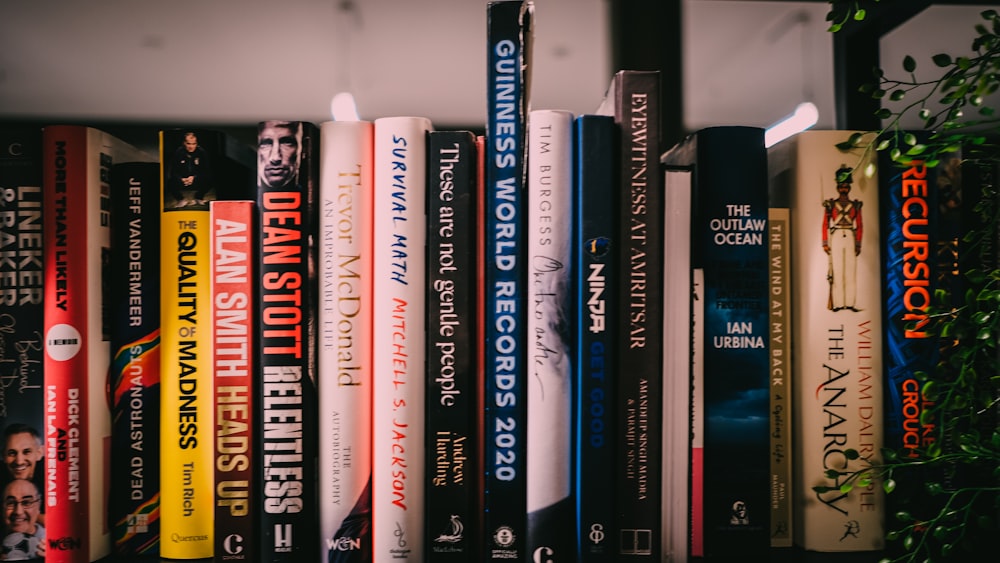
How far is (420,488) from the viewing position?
1.80ft

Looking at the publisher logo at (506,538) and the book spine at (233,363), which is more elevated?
the book spine at (233,363)

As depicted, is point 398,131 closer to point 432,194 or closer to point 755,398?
point 432,194

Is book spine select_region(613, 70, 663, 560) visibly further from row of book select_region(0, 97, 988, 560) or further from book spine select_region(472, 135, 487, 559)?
book spine select_region(472, 135, 487, 559)

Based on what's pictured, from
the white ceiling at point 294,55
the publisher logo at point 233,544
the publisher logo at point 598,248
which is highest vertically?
the white ceiling at point 294,55

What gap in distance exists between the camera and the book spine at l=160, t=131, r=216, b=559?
56 cm

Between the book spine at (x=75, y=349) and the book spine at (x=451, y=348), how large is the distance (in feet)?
1.02

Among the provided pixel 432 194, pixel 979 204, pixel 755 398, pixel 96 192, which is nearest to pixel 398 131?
pixel 432 194

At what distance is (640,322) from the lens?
54 centimetres

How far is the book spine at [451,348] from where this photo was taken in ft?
1.78

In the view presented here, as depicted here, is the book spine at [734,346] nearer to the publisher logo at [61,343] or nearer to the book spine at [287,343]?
the book spine at [287,343]

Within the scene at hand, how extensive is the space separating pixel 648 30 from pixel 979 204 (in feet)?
1.45

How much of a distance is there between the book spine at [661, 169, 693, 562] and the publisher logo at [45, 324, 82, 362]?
540mm

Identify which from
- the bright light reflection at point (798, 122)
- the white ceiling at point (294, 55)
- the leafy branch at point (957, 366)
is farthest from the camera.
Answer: the white ceiling at point (294, 55)

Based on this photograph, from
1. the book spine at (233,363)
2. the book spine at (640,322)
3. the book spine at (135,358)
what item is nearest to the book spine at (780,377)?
the book spine at (640,322)
